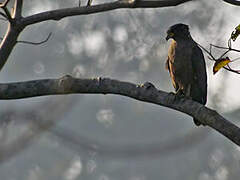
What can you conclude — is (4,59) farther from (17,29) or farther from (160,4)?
(160,4)

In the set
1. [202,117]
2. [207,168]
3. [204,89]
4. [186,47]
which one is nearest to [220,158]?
[207,168]

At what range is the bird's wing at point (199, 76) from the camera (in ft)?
21.1

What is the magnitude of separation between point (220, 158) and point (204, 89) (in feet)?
3.52

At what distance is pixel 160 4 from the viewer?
4148mm

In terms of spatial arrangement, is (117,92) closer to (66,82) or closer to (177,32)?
(66,82)

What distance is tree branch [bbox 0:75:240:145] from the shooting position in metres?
3.83

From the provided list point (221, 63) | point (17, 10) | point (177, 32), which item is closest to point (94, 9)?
point (17, 10)

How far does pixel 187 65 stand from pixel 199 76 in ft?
0.85

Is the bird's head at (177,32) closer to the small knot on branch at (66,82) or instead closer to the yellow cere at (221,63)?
the yellow cere at (221,63)

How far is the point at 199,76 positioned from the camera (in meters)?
6.51

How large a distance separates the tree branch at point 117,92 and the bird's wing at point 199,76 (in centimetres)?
235

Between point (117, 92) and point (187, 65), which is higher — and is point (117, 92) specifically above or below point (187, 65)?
above

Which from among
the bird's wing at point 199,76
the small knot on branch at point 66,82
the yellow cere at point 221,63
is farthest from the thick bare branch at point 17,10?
the bird's wing at point 199,76

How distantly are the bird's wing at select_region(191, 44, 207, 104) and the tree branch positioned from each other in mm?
2349
